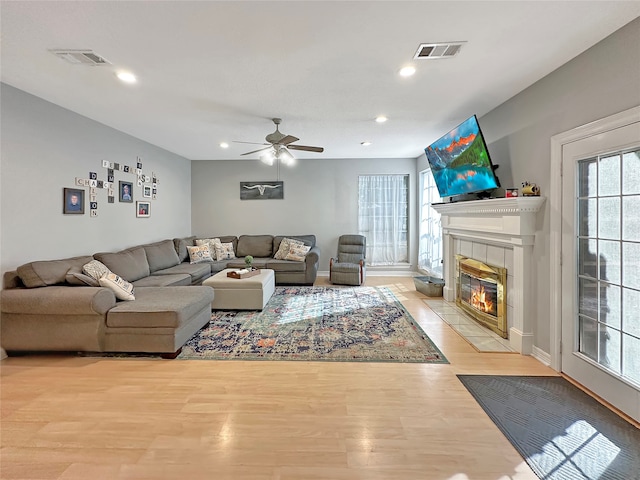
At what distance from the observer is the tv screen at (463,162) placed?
3.14 metres

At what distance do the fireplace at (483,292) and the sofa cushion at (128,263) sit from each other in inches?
176

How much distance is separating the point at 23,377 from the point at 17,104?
255 centimetres

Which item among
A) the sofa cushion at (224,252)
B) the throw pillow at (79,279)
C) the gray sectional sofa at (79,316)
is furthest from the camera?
the sofa cushion at (224,252)

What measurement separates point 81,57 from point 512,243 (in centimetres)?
411

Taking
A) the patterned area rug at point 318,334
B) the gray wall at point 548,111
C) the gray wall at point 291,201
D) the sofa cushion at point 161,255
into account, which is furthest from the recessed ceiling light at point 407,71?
the sofa cushion at point 161,255

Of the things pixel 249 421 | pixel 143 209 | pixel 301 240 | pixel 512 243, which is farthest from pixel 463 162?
pixel 143 209

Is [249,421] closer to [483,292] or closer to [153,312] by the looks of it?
[153,312]

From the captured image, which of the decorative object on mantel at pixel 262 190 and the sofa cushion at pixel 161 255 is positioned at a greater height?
the decorative object on mantel at pixel 262 190

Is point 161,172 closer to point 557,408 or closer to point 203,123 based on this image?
point 203,123

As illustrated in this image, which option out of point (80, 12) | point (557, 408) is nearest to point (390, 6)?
point (80, 12)

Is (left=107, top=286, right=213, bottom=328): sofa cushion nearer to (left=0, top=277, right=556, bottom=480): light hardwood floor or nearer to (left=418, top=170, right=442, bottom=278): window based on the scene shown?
(left=0, top=277, right=556, bottom=480): light hardwood floor

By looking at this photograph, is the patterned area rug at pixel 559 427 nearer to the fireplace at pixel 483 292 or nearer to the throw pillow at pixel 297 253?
the fireplace at pixel 483 292

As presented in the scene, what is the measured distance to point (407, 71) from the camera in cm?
257

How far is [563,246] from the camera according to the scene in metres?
2.54
